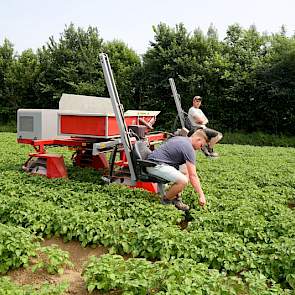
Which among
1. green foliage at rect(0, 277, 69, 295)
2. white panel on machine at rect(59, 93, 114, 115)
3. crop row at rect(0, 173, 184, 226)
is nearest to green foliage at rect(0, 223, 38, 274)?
green foliage at rect(0, 277, 69, 295)

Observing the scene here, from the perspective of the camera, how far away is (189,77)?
25125mm

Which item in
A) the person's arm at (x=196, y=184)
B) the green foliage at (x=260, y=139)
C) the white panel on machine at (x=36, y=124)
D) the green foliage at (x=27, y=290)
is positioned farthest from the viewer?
the green foliage at (x=260, y=139)

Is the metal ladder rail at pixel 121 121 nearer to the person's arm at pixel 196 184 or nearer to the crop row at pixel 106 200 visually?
the crop row at pixel 106 200

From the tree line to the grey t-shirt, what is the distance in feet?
58.6

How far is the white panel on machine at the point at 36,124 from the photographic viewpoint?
848 centimetres

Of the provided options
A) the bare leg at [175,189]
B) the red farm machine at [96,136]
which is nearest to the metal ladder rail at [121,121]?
the red farm machine at [96,136]

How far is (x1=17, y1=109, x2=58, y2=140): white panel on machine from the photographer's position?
848cm

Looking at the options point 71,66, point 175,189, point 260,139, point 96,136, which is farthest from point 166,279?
point 71,66

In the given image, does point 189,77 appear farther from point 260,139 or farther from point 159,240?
point 159,240

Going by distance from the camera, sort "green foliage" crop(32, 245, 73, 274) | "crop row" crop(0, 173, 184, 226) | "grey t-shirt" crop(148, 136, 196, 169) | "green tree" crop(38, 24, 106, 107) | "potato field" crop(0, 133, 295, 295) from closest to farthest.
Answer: "potato field" crop(0, 133, 295, 295), "green foliage" crop(32, 245, 73, 274), "crop row" crop(0, 173, 184, 226), "grey t-shirt" crop(148, 136, 196, 169), "green tree" crop(38, 24, 106, 107)

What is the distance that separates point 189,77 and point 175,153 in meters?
19.1

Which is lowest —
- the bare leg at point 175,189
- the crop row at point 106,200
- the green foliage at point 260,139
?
the crop row at point 106,200

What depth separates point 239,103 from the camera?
2473 cm

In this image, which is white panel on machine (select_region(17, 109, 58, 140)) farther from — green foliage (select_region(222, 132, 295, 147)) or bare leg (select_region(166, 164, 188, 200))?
green foliage (select_region(222, 132, 295, 147))
